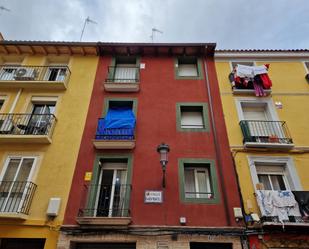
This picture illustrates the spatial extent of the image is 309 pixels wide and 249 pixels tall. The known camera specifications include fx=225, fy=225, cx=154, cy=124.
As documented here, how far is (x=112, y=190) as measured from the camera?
8.54 meters

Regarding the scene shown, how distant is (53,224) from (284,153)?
905 centimetres

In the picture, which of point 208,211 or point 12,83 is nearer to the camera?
point 208,211

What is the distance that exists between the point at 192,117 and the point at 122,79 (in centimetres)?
402

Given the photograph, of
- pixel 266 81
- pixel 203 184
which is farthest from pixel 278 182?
pixel 266 81

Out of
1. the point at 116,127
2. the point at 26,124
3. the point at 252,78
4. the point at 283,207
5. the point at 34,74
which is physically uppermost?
the point at 34,74

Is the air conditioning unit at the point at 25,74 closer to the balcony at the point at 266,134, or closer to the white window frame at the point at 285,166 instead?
the balcony at the point at 266,134

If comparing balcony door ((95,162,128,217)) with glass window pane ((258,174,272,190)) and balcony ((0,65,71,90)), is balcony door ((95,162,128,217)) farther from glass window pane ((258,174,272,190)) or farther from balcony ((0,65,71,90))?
glass window pane ((258,174,272,190))

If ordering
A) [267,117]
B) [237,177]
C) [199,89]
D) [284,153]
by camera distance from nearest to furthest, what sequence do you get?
1. [237,177]
2. [284,153]
3. [267,117]
4. [199,89]

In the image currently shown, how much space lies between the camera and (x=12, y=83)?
10.9m

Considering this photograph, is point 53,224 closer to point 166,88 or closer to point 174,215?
point 174,215

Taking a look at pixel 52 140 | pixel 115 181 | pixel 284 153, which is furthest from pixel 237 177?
pixel 52 140

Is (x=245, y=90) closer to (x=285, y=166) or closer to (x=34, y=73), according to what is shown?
(x=285, y=166)

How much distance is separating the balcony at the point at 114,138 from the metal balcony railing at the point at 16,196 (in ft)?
9.41

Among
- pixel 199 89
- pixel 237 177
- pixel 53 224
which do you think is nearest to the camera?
pixel 53 224
